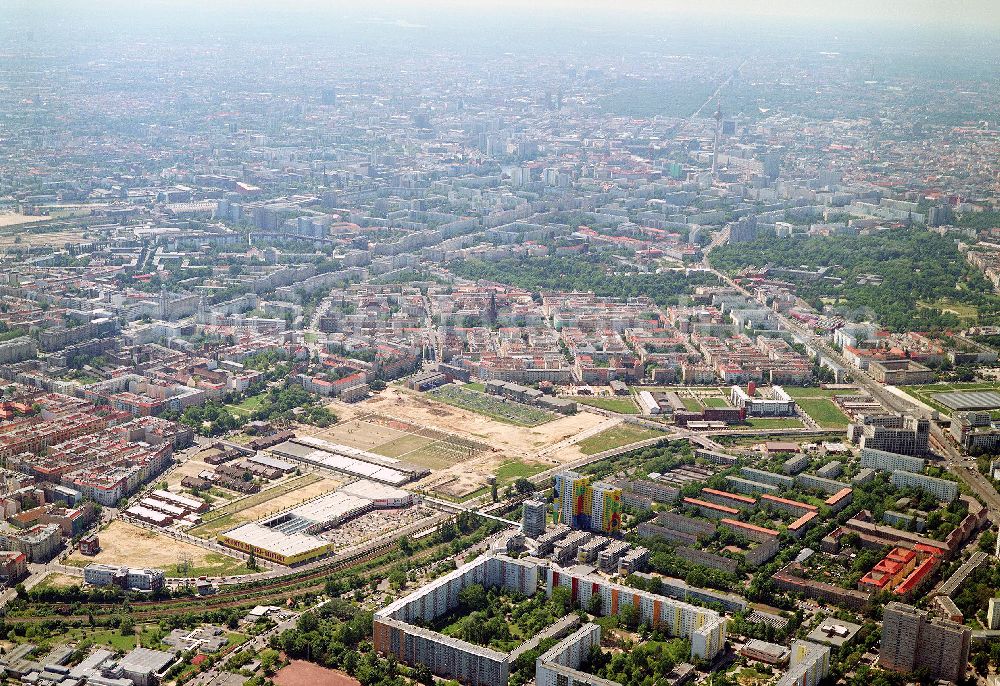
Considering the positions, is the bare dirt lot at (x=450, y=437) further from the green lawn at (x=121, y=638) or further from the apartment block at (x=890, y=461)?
the green lawn at (x=121, y=638)

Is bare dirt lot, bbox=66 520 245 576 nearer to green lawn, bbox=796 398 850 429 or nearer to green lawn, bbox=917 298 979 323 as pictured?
green lawn, bbox=796 398 850 429

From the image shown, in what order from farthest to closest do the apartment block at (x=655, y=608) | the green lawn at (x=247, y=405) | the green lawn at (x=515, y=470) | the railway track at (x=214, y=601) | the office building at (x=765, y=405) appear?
the office building at (x=765, y=405) < the green lawn at (x=247, y=405) < the green lawn at (x=515, y=470) < the railway track at (x=214, y=601) < the apartment block at (x=655, y=608)

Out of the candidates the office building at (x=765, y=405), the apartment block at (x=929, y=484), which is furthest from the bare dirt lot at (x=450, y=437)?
the apartment block at (x=929, y=484)

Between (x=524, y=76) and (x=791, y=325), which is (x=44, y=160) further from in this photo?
(x=524, y=76)

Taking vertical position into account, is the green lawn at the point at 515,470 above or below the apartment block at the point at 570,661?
below

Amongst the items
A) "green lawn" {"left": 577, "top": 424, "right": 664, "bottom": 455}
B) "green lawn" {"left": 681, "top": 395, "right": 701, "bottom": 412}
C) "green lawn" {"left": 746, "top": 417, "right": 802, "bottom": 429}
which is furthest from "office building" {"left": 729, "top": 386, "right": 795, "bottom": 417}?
"green lawn" {"left": 577, "top": 424, "right": 664, "bottom": 455}

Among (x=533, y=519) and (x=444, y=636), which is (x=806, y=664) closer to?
(x=444, y=636)


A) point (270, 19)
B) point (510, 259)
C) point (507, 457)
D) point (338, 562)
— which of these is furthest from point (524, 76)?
point (338, 562)
